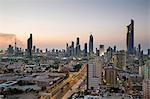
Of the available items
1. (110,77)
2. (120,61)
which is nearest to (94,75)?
(110,77)

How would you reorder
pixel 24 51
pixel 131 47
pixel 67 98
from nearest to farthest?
1. pixel 67 98
2. pixel 131 47
3. pixel 24 51

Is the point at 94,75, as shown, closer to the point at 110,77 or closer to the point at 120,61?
the point at 110,77

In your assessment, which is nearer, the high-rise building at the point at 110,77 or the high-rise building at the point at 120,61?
the high-rise building at the point at 110,77

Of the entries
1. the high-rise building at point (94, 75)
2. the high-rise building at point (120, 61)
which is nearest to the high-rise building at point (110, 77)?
the high-rise building at point (94, 75)

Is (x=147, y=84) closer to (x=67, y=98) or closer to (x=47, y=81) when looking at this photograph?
(x=67, y=98)

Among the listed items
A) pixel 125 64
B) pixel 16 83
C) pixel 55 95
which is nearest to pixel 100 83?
pixel 55 95

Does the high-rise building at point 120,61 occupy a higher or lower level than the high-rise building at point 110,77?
higher

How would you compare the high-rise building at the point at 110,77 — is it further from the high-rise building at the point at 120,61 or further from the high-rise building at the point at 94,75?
the high-rise building at the point at 120,61

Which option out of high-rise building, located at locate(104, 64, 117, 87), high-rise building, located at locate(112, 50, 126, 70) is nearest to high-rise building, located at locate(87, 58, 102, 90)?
high-rise building, located at locate(104, 64, 117, 87)
